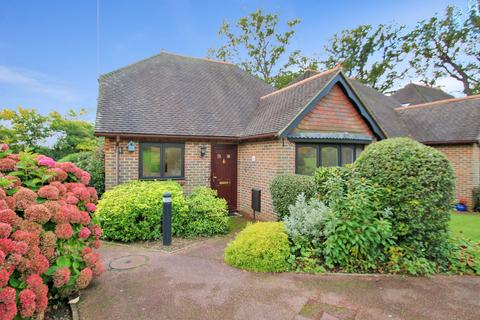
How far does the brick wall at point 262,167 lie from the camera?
26.5 ft

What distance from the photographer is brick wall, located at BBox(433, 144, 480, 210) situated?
1156cm

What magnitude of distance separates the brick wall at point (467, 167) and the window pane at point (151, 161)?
13.2 meters

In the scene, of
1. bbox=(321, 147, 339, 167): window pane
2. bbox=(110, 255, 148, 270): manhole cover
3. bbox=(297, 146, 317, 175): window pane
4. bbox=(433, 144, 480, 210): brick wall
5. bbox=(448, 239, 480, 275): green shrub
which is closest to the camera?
bbox=(448, 239, 480, 275): green shrub

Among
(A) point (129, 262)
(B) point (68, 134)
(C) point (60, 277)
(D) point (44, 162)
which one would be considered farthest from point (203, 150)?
(B) point (68, 134)

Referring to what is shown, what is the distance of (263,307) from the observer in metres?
3.40

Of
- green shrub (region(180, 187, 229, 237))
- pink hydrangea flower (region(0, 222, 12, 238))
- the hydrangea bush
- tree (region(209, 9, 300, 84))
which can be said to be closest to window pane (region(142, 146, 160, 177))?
green shrub (region(180, 187, 229, 237))

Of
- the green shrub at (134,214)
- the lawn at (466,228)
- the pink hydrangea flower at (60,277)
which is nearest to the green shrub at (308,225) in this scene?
the green shrub at (134,214)

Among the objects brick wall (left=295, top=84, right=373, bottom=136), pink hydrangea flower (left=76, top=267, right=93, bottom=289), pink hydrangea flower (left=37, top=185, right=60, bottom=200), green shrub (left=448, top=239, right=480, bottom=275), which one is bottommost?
green shrub (left=448, top=239, right=480, bottom=275)

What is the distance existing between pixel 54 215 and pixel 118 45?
491 inches

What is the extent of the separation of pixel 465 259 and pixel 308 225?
300 cm

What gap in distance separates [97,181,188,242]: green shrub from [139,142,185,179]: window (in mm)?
2296

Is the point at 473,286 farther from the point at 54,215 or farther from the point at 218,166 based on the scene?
the point at 218,166

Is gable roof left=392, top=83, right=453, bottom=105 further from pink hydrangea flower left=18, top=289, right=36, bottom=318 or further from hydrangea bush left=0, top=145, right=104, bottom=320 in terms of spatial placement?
pink hydrangea flower left=18, top=289, right=36, bottom=318

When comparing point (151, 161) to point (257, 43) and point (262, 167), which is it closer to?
point (262, 167)
